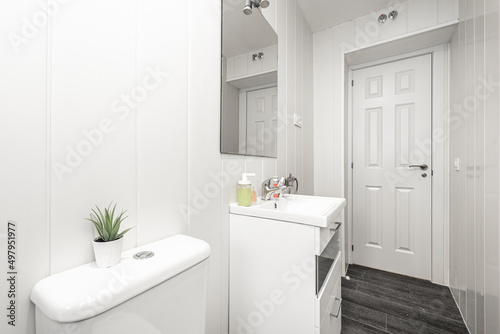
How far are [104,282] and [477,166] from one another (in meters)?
1.79

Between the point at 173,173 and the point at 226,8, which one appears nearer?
the point at 173,173

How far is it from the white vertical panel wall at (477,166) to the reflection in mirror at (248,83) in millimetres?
1093

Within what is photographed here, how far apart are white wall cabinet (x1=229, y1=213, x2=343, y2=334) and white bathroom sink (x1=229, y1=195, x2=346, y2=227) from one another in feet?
0.09

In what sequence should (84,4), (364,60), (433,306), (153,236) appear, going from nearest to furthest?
(84,4) < (153,236) < (433,306) < (364,60)

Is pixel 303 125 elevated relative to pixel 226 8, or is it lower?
lower

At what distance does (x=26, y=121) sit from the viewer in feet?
1.64

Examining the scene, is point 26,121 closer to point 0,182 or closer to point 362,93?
point 0,182

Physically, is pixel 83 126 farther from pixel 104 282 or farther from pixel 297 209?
pixel 297 209

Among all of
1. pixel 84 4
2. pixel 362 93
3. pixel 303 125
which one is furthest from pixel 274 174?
pixel 362 93

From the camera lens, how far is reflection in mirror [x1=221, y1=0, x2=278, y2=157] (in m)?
1.12

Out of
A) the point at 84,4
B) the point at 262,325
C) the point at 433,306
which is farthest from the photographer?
the point at 433,306

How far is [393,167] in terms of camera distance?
7.25 ft

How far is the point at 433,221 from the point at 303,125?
4.77 ft

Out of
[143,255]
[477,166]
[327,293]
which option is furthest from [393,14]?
[143,255]
